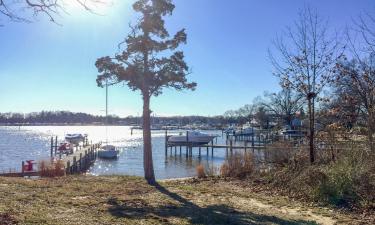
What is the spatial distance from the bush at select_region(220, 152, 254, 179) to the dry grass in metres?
3.82

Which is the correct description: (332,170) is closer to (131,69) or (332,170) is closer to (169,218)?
(169,218)

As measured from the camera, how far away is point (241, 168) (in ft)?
60.4

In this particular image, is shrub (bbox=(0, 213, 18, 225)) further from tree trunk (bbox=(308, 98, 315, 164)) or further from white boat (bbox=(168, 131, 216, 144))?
white boat (bbox=(168, 131, 216, 144))

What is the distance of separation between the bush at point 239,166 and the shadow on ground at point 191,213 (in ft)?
24.5

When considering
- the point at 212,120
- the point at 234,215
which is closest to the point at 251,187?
the point at 234,215

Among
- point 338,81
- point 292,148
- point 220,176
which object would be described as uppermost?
point 338,81

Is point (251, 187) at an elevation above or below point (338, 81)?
below

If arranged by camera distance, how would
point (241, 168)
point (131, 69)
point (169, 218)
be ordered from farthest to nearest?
point (241, 168) → point (131, 69) → point (169, 218)

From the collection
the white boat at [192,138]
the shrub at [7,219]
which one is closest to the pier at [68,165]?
the white boat at [192,138]

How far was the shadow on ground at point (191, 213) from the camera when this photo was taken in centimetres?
892

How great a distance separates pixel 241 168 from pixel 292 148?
2.28 metres

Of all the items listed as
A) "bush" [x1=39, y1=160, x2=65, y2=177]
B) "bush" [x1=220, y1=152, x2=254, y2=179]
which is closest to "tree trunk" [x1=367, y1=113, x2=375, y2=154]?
"bush" [x1=220, y1=152, x2=254, y2=179]

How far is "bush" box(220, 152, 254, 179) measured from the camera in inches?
718

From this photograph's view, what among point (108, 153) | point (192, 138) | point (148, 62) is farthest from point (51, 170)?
point (192, 138)
